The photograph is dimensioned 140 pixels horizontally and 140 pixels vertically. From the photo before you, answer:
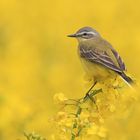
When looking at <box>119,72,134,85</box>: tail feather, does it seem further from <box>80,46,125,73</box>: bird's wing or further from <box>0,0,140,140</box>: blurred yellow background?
<box>0,0,140,140</box>: blurred yellow background

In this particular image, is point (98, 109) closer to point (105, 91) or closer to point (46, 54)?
point (105, 91)

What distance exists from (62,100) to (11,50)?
8038 mm

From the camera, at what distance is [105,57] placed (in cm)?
684

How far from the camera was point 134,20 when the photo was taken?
1828 cm

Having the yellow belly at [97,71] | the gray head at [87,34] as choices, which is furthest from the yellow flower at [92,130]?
the gray head at [87,34]

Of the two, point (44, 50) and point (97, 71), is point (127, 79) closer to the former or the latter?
point (97, 71)

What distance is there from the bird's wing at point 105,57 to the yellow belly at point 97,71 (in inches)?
1.4

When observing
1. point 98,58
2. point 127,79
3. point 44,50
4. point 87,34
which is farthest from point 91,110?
point 44,50

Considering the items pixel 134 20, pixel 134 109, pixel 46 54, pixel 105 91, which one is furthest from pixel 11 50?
pixel 105 91

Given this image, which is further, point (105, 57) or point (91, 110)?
point (105, 57)

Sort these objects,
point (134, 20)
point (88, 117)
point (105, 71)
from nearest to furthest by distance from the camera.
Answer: point (88, 117), point (105, 71), point (134, 20)

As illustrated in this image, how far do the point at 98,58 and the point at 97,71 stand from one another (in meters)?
0.26

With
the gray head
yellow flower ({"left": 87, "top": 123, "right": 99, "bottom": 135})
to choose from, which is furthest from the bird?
yellow flower ({"left": 87, "top": 123, "right": 99, "bottom": 135})

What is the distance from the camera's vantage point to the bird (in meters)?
6.43
